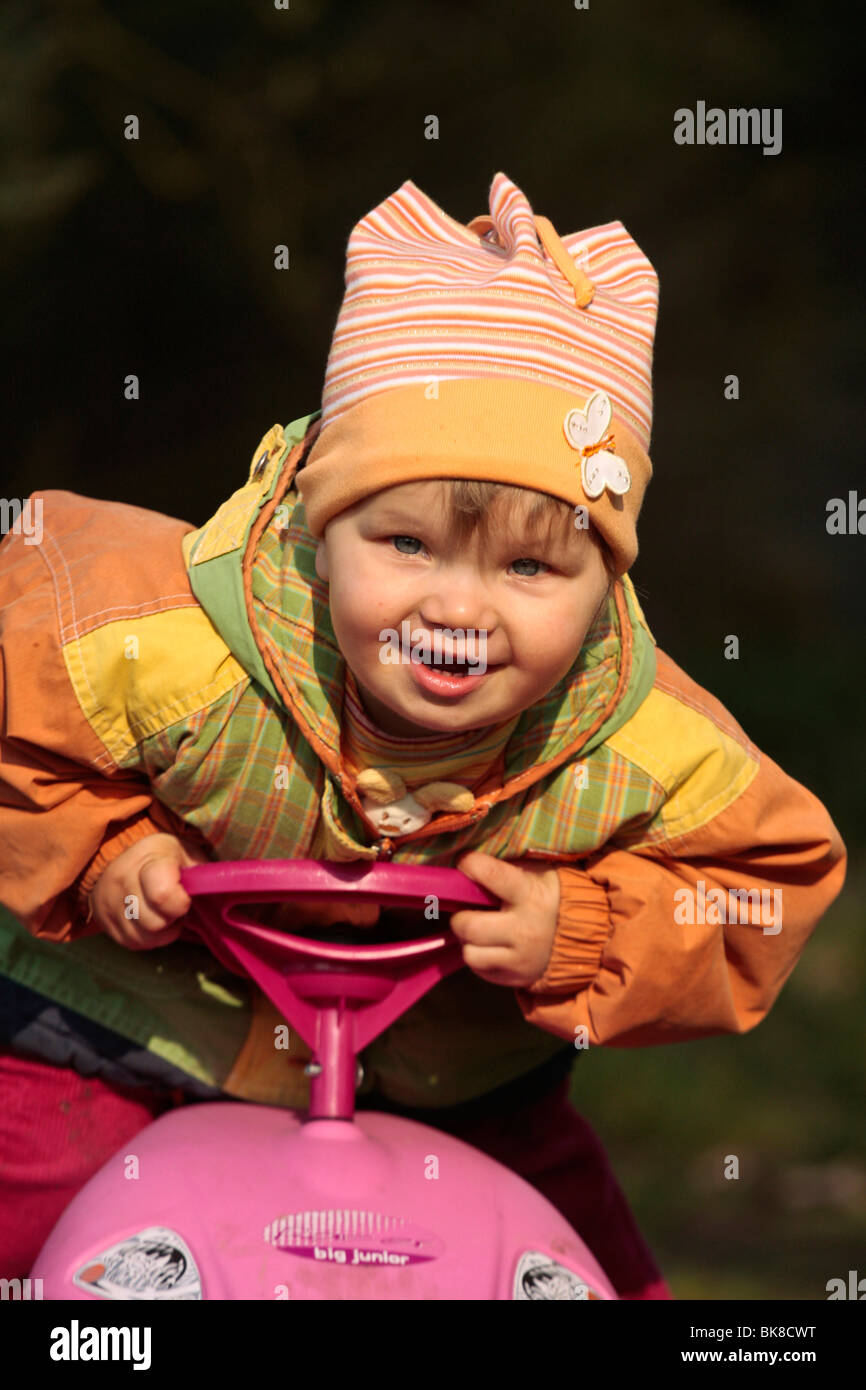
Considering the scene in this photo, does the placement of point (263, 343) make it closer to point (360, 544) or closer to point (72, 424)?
point (72, 424)

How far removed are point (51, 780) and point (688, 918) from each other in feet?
2.13

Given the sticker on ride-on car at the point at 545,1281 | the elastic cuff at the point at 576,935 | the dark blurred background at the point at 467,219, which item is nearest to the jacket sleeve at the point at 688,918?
the elastic cuff at the point at 576,935

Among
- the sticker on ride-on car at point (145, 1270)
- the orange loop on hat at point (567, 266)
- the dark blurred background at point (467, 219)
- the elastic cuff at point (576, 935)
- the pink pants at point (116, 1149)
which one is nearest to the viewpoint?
the sticker on ride-on car at point (145, 1270)

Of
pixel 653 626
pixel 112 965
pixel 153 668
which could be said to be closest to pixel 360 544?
pixel 153 668

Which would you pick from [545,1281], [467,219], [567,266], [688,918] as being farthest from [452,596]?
[467,219]

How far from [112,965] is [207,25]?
237 cm

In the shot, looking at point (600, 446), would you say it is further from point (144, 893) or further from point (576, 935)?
point (144, 893)

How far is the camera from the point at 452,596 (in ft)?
4.97

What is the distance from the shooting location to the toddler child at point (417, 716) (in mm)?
1556

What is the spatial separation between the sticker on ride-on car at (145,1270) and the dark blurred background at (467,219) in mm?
1726

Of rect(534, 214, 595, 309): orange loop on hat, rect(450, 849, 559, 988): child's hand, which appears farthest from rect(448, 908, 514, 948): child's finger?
rect(534, 214, 595, 309): orange loop on hat

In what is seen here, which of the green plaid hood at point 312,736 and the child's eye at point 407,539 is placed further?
the green plaid hood at point 312,736

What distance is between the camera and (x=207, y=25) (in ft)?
11.9

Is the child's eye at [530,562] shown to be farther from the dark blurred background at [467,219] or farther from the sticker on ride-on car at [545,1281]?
the dark blurred background at [467,219]
